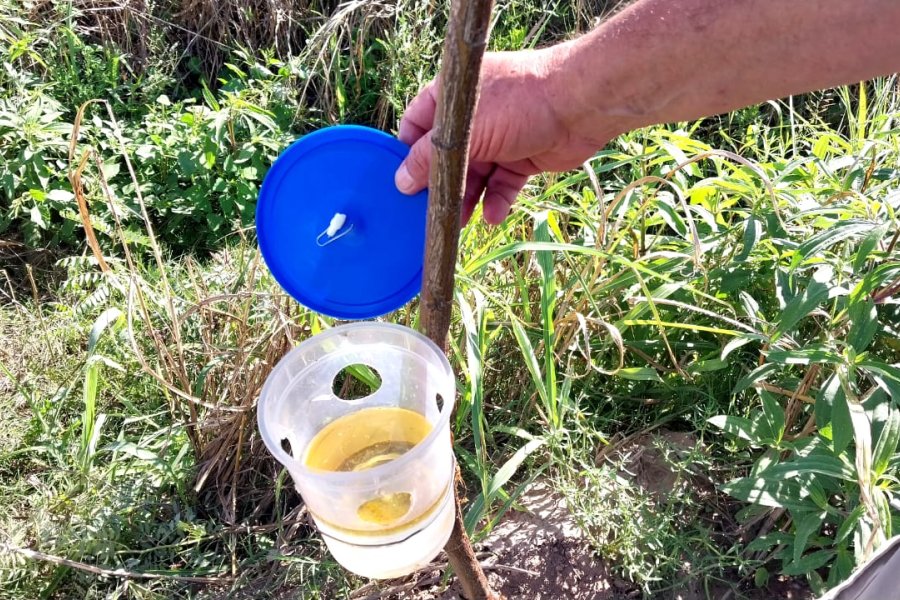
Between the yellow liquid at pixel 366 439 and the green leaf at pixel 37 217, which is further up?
the yellow liquid at pixel 366 439

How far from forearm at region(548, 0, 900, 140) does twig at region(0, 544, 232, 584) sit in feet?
4.07

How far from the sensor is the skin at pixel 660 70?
993 millimetres

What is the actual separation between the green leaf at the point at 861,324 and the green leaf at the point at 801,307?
2.5 inches

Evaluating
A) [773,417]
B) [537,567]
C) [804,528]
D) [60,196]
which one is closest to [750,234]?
[773,417]

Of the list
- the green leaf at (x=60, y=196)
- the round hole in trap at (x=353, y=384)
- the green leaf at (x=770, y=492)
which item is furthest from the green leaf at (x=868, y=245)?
the green leaf at (x=60, y=196)

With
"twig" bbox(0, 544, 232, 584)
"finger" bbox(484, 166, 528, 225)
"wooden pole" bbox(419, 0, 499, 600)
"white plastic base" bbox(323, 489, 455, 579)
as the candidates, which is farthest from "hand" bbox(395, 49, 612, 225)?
"twig" bbox(0, 544, 232, 584)

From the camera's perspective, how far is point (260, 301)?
197 centimetres

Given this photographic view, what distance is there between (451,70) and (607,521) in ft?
3.62

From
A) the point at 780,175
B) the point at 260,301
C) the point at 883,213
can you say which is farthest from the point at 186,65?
the point at 883,213

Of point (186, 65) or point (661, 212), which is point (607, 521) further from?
point (186, 65)

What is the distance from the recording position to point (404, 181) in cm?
100

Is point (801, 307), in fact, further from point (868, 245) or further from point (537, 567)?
point (537, 567)

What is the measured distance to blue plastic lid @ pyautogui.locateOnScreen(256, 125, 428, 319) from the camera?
103cm

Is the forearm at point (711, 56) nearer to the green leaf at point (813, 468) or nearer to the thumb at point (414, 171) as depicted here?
the thumb at point (414, 171)
